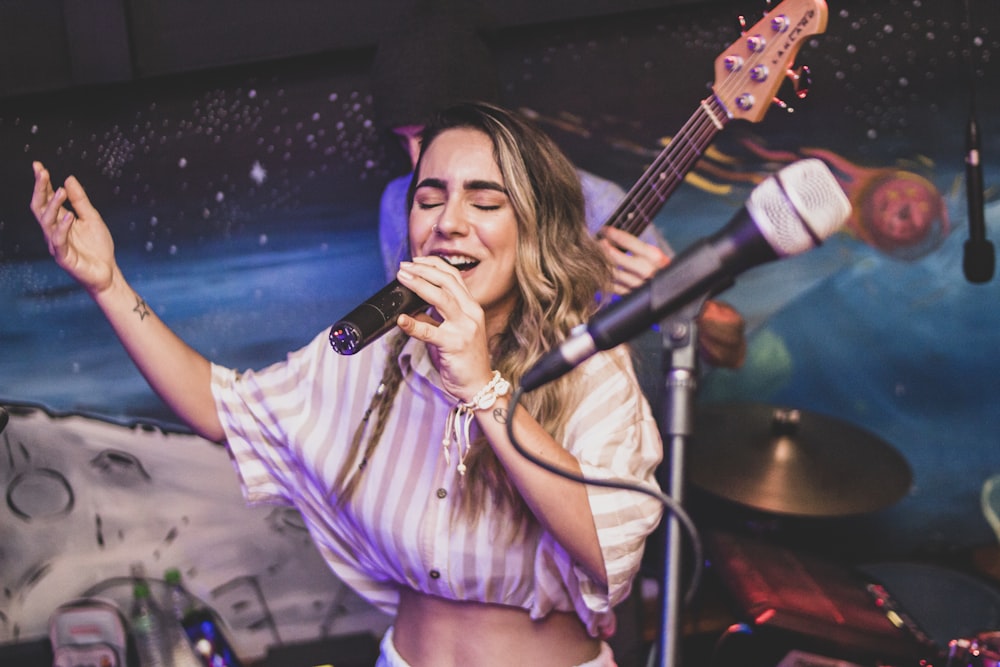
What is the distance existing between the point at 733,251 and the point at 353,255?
6.87ft

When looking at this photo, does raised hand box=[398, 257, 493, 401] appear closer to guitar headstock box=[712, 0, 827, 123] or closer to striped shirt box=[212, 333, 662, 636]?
striped shirt box=[212, 333, 662, 636]

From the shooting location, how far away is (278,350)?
110 inches

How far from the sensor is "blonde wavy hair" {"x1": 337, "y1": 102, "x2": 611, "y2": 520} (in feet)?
4.63

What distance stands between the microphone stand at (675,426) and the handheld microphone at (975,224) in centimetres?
190

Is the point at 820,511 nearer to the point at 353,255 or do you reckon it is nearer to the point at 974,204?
the point at 974,204

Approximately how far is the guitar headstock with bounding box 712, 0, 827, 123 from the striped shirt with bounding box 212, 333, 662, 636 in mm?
550

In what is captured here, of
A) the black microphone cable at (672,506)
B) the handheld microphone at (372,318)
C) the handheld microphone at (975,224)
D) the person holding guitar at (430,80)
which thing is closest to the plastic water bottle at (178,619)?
the person holding guitar at (430,80)

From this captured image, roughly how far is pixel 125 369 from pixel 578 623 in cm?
194

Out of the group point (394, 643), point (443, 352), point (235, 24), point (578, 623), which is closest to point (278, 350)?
point (235, 24)

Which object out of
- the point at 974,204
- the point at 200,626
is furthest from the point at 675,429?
the point at 200,626

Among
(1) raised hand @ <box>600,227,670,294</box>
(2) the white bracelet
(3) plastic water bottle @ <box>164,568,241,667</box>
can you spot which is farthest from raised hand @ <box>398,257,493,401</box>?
(3) plastic water bottle @ <box>164,568,241,667</box>

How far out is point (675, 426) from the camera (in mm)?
916

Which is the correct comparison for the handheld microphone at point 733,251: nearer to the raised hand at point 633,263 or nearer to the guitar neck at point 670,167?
the raised hand at point 633,263

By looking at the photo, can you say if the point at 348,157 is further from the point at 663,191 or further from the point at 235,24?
the point at 663,191
